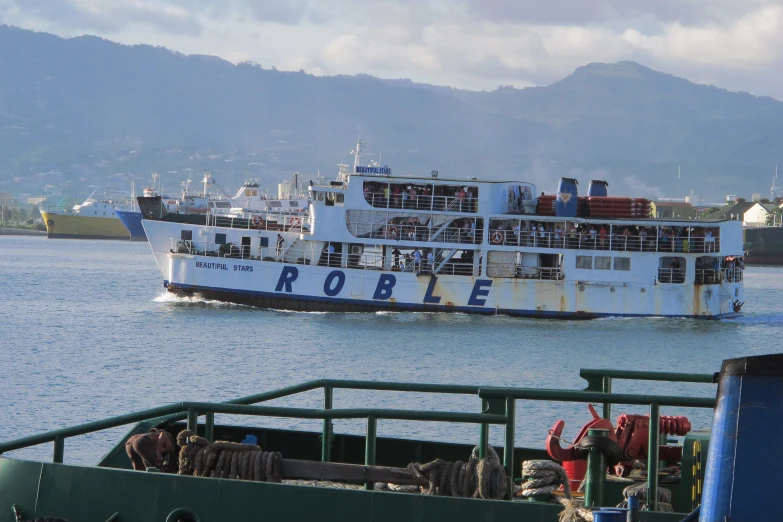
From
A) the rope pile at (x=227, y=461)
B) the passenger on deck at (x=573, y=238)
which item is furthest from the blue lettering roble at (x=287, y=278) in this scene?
the rope pile at (x=227, y=461)

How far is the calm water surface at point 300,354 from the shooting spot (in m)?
25.5

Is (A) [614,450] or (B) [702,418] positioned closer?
(A) [614,450]

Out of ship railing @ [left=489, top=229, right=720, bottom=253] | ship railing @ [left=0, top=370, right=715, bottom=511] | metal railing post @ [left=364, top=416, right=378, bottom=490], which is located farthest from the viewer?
ship railing @ [left=489, top=229, right=720, bottom=253]

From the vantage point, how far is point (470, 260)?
47031 millimetres

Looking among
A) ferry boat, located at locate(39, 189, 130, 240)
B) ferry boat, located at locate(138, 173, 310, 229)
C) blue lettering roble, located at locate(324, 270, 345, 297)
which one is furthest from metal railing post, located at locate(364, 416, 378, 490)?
ferry boat, located at locate(39, 189, 130, 240)

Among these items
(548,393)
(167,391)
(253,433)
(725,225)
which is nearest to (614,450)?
(548,393)

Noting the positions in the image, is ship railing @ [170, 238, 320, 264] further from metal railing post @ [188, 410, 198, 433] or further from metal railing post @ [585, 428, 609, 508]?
metal railing post @ [585, 428, 609, 508]

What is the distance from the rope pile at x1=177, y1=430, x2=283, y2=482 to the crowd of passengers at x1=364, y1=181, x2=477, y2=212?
37464 mm

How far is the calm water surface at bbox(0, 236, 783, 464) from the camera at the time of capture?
2555 cm

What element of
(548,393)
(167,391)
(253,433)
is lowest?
(167,391)

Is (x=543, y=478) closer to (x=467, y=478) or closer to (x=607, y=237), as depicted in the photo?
(x=467, y=478)

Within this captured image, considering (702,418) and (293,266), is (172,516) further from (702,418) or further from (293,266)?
(293,266)

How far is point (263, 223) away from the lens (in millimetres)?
50062

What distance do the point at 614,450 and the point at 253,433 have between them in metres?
4.15
